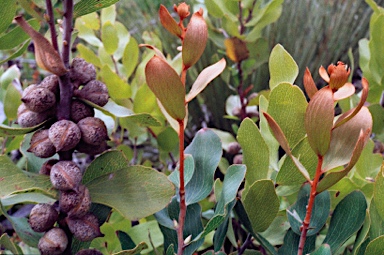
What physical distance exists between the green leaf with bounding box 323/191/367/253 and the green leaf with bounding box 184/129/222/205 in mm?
143

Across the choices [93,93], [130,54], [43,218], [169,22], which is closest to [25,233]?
[43,218]

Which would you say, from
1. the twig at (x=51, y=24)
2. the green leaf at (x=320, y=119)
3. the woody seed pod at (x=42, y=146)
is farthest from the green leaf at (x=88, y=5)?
the green leaf at (x=320, y=119)

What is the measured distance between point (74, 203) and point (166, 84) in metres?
0.16

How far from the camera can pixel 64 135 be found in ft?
1.44

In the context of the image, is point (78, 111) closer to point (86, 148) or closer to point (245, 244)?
point (86, 148)

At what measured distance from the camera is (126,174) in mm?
479

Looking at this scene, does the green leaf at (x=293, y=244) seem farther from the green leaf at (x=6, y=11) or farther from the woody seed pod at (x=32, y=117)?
the green leaf at (x=6, y=11)

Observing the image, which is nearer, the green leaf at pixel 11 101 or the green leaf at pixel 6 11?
the green leaf at pixel 6 11

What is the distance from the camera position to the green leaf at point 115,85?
0.81 metres

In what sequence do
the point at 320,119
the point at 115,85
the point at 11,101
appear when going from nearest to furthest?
the point at 320,119, the point at 11,101, the point at 115,85

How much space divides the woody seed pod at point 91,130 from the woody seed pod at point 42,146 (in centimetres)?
3

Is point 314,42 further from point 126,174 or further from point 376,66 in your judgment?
point 126,174

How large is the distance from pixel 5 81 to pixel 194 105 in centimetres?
104

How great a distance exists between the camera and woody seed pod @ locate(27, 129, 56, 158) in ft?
1.50
